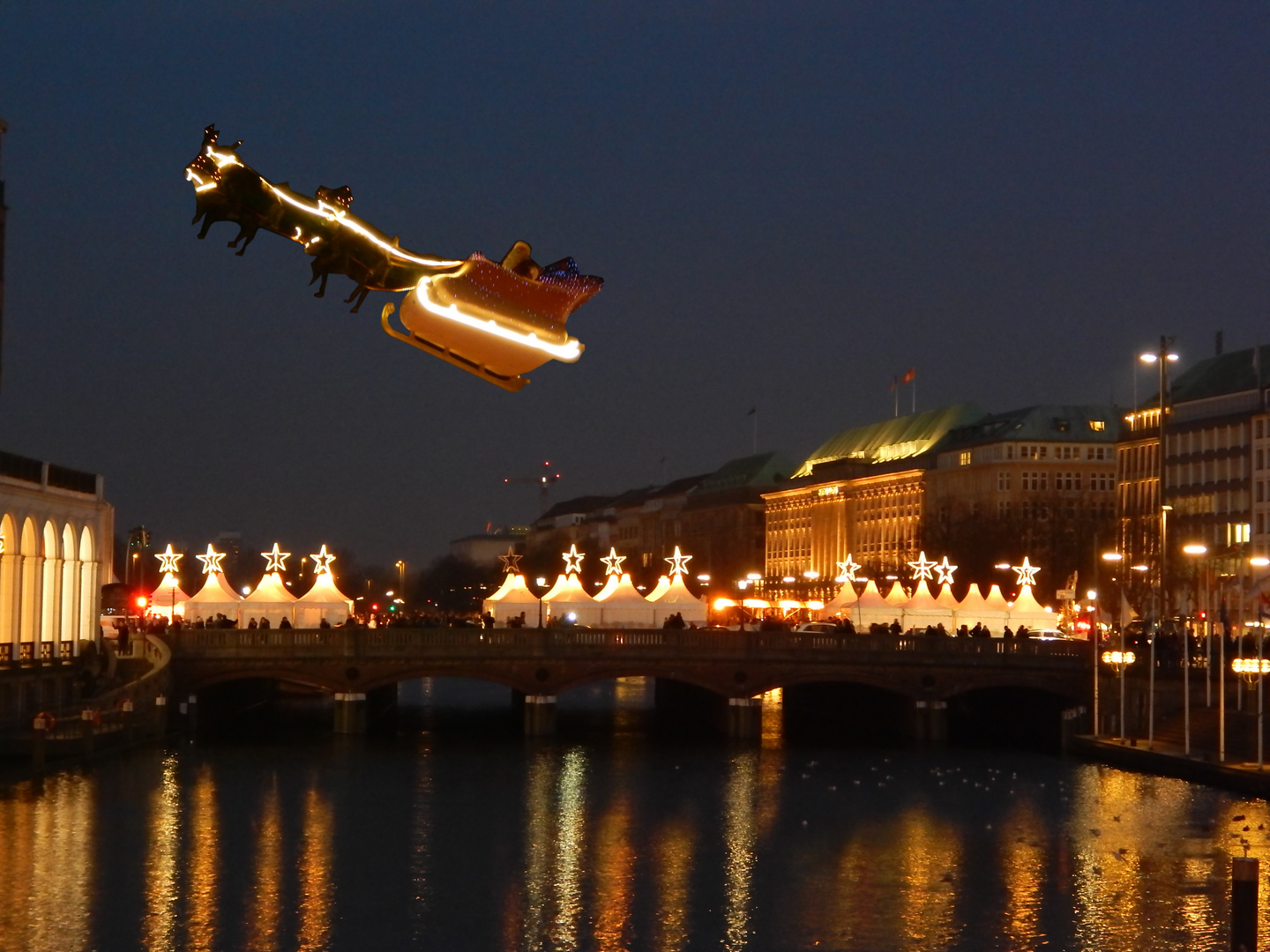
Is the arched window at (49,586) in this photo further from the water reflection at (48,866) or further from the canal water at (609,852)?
the water reflection at (48,866)

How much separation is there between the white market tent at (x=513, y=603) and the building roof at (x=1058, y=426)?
97439 millimetres

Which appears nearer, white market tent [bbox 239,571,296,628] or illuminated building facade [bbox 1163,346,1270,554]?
white market tent [bbox 239,571,296,628]

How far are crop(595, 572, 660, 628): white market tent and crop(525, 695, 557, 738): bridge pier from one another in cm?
1119

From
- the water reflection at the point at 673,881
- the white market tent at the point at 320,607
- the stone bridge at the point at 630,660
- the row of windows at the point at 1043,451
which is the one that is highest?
the row of windows at the point at 1043,451

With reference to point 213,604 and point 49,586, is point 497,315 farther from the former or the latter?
point 213,604

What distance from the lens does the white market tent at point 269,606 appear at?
307 ft

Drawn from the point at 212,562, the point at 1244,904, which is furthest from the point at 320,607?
the point at 1244,904

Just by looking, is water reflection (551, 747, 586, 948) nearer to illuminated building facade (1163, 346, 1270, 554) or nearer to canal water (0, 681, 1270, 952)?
canal water (0, 681, 1270, 952)

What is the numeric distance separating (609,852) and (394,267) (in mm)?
40785

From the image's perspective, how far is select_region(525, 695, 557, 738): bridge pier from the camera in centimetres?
8362

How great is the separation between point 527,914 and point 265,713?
2500 inches

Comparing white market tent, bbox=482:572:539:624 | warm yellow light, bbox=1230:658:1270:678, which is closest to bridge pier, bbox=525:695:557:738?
white market tent, bbox=482:572:539:624

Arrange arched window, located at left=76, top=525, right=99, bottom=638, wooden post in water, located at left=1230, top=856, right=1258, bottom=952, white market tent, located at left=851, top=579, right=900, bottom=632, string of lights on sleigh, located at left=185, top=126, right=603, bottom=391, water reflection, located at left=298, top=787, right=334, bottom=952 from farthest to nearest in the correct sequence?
white market tent, located at left=851, top=579, right=900, bottom=632
arched window, located at left=76, top=525, right=99, bottom=638
water reflection, located at left=298, top=787, right=334, bottom=952
wooden post in water, located at left=1230, top=856, right=1258, bottom=952
string of lights on sleigh, located at left=185, top=126, right=603, bottom=391

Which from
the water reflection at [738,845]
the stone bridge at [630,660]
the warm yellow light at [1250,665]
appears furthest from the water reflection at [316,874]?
the warm yellow light at [1250,665]
